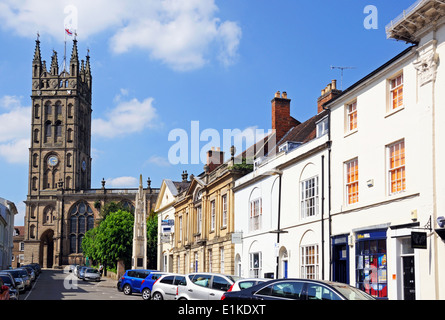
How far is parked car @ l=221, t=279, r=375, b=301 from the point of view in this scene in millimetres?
14047

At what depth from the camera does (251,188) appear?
120 feet

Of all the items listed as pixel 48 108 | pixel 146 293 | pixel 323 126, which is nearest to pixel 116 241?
pixel 146 293

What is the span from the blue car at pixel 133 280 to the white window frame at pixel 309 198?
479 inches

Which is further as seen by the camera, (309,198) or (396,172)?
(309,198)

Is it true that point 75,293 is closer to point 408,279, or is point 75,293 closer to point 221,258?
point 221,258

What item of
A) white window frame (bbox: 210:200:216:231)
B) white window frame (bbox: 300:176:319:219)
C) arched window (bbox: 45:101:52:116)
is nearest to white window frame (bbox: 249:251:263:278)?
white window frame (bbox: 300:176:319:219)

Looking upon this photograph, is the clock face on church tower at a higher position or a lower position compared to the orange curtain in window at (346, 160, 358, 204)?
higher

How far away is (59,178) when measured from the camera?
5034 inches

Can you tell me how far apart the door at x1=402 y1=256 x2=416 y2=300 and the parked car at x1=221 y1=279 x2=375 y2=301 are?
20.9 feet

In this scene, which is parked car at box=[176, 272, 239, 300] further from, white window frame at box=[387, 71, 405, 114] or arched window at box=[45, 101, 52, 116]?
arched window at box=[45, 101, 52, 116]

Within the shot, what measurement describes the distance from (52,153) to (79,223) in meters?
15.7

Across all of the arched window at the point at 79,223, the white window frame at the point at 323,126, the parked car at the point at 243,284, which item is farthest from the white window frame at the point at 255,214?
the arched window at the point at 79,223

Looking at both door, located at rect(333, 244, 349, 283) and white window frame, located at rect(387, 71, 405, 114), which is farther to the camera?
door, located at rect(333, 244, 349, 283)

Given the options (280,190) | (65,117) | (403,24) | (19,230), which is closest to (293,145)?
(280,190)
